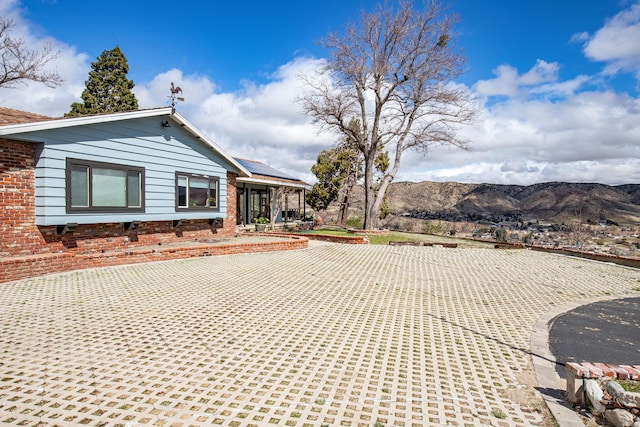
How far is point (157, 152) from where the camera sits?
436 inches

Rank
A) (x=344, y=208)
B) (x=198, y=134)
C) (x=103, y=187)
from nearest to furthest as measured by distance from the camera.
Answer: (x=103, y=187)
(x=198, y=134)
(x=344, y=208)

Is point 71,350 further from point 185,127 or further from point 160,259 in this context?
point 185,127

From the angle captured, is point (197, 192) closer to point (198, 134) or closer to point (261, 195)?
point (198, 134)

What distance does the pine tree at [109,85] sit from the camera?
24.8m

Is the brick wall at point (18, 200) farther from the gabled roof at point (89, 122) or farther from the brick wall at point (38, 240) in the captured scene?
the gabled roof at point (89, 122)

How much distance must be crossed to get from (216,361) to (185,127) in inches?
391

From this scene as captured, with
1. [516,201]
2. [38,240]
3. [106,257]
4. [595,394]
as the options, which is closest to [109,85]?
[38,240]

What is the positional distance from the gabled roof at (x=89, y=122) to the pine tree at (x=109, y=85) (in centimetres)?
1608

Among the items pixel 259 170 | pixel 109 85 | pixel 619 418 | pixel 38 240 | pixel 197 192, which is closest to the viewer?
pixel 619 418

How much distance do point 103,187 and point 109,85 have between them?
66.9 ft

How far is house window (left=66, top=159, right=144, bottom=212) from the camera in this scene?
8797 millimetres

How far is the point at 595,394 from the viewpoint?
3.09 meters

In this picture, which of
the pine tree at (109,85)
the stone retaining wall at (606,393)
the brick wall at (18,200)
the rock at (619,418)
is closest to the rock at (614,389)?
the stone retaining wall at (606,393)

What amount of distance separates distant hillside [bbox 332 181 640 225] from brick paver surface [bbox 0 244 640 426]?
125 ft
